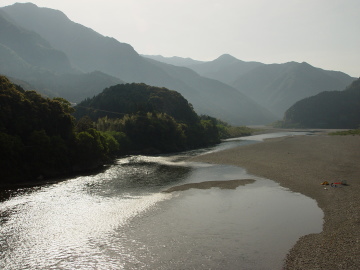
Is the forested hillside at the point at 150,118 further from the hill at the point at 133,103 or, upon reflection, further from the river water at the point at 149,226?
the river water at the point at 149,226

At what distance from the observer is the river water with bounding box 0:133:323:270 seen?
23250 mm

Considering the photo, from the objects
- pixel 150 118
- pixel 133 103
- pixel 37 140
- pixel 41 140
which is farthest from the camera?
pixel 133 103

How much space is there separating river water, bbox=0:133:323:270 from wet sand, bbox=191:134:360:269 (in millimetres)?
1472

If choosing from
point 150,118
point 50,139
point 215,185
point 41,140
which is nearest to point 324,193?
point 215,185

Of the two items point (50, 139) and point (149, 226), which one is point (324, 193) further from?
point (50, 139)

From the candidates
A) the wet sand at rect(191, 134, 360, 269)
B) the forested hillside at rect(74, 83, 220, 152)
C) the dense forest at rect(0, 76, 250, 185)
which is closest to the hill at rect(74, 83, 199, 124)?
the forested hillside at rect(74, 83, 220, 152)

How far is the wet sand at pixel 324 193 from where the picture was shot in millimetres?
22638

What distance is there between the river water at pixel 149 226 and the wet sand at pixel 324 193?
1.47 meters

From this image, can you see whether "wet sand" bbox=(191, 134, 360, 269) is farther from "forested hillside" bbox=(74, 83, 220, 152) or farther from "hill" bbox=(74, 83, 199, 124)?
"hill" bbox=(74, 83, 199, 124)

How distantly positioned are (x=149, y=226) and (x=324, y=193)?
27.1 meters

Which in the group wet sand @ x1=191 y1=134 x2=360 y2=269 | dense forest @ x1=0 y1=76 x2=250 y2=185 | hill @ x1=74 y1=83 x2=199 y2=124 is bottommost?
→ wet sand @ x1=191 y1=134 x2=360 y2=269

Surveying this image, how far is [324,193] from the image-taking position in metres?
41.9

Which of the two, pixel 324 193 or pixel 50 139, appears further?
pixel 50 139

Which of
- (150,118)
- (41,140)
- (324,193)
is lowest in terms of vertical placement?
(324,193)
